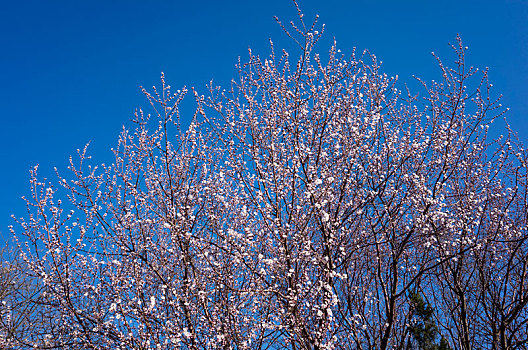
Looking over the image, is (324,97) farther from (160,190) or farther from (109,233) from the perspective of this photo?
(109,233)

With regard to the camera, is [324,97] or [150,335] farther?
[324,97]

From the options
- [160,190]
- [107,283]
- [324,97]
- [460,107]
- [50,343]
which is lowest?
[50,343]

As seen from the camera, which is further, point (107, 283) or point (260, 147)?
point (260, 147)

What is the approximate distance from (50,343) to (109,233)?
178 cm

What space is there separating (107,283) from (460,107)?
6787 millimetres

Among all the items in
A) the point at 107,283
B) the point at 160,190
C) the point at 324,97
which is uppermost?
the point at 324,97

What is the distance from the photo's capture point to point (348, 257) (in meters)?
6.27

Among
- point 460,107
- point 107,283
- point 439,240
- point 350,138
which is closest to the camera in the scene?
point 107,283

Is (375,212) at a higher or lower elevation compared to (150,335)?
higher

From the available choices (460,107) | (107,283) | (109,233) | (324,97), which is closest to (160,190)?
(109,233)

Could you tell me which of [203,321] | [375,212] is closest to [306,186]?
[375,212]

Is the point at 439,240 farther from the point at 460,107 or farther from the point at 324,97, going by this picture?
the point at 324,97

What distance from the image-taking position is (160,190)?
7418 millimetres

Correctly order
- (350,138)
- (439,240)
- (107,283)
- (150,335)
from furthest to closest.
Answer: (439,240) < (350,138) < (107,283) < (150,335)
